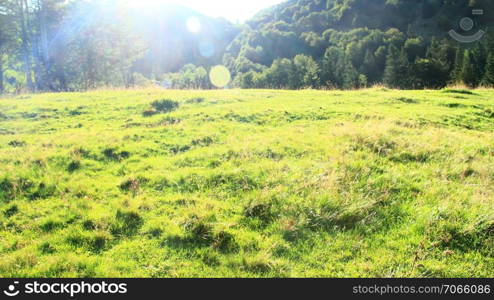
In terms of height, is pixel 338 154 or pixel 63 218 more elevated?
pixel 338 154

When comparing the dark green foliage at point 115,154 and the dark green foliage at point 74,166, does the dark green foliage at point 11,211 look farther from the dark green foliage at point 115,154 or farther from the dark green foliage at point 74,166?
the dark green foliage at point 115,154

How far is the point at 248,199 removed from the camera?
7.00 metres

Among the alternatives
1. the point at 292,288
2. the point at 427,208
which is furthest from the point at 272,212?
the point at 427,208

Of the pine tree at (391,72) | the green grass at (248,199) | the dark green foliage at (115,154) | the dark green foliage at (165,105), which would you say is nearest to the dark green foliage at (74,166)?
the green grass at (248,199)

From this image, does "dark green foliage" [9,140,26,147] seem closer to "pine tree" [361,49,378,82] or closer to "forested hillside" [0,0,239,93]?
"forested hillside" [0,0,239,93]

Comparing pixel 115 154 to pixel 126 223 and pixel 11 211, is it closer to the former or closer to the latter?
pixel 11 211

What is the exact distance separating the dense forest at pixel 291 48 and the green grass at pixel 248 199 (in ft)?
53.0

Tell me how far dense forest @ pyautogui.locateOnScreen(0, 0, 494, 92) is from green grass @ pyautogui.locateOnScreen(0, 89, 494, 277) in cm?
1614

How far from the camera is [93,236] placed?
5.82m

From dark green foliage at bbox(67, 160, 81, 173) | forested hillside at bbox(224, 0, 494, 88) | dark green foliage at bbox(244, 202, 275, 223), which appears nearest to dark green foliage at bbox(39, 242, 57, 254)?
dark green foliage at bbox(67, 160, 81, 173)

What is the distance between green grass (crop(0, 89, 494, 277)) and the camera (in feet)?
16.9

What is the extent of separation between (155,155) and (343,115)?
30.1 ft

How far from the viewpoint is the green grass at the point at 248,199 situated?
5.16 metres

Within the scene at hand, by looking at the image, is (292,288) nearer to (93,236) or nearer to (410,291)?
(410,291)
